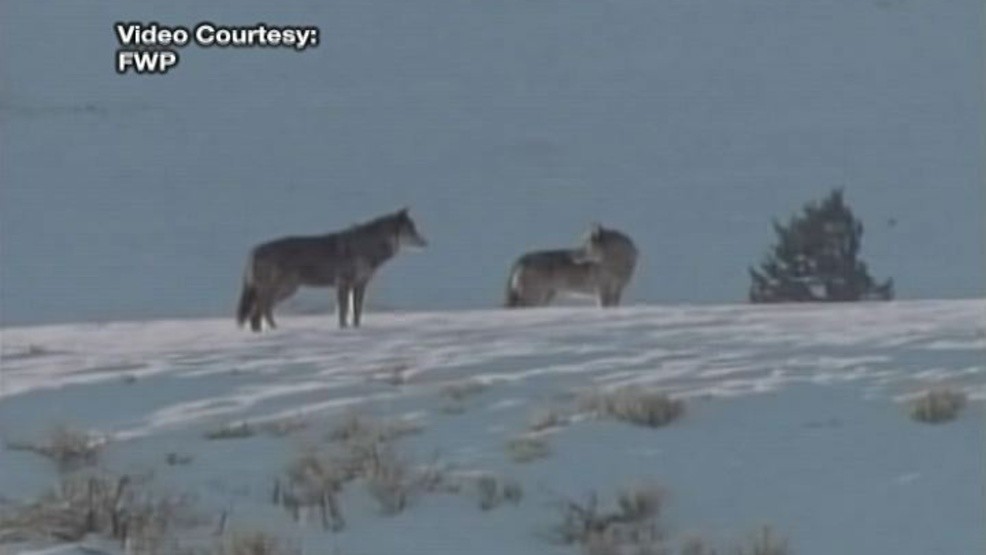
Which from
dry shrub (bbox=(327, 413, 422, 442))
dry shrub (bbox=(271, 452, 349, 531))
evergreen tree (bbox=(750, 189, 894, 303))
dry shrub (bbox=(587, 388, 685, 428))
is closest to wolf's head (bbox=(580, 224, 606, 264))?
evergreen tree (bbox=(750, 189, 894, 303))

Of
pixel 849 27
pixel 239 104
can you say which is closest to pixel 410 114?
pixel 239 104

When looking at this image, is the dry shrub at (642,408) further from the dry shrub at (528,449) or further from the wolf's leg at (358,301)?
the wolf's leg at (358,301)

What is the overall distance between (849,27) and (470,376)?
38644 mm

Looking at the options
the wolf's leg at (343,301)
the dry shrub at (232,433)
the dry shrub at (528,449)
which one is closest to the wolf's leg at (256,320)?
the wolf's leg at (343,301)

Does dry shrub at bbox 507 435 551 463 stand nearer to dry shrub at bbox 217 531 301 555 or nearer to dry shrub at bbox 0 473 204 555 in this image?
dry shrub at bbox 217 531 301 555

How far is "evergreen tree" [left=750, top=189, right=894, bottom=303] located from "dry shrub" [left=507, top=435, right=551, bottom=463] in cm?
1594

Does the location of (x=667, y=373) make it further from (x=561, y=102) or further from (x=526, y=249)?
(x=561, y=102)

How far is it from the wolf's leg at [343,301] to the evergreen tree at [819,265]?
10.5 meters

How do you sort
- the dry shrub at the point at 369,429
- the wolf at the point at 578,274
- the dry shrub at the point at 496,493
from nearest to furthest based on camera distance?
the dry shrub at the point at 496,493, the dry shrub at the point at 369,429, the wolf at the point at 578,274

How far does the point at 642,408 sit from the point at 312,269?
20.6 feet

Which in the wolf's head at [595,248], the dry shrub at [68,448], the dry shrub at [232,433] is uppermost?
the wolf's head at [595,248]

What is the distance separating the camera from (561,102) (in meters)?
44.5

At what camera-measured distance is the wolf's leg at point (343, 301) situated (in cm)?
1441

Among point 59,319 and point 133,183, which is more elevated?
point 133,183
